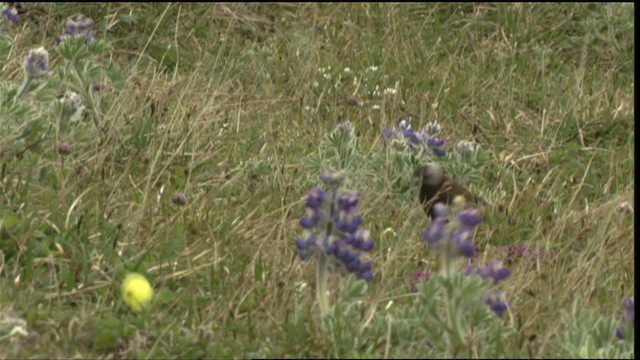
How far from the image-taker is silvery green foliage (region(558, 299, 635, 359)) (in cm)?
268

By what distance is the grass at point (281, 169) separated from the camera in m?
3.37

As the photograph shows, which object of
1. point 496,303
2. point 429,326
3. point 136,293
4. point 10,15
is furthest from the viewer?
point 10,15

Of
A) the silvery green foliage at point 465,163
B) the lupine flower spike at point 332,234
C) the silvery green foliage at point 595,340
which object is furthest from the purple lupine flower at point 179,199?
the silvery green foliage at point 595,340

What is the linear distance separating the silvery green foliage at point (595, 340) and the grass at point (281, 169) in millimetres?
235

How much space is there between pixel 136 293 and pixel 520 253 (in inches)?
51.7

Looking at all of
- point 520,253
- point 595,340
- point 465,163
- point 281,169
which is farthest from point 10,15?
point 595,340

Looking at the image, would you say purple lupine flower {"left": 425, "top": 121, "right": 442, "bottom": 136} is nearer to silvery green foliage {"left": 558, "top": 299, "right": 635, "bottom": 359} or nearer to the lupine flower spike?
the lupine flower spike

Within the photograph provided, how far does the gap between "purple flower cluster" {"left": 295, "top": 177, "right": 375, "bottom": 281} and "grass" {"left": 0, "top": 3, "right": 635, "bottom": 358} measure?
0.18 metres

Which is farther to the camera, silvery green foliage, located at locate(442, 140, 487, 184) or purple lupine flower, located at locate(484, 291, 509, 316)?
silvery green foliage, located at locate(442, 140, 487, 184)

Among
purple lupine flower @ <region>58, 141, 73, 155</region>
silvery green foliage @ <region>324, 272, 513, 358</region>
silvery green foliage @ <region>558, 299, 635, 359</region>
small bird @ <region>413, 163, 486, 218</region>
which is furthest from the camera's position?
small bird @ <region>413, 163, 486, 218</region>

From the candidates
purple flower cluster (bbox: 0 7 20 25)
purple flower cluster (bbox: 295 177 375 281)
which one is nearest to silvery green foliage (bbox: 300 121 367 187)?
purple flower cluster (bbox: 295 177 375 281)

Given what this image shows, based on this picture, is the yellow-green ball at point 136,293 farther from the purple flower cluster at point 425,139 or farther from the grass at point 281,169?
the purple flower cluster at point 425,139

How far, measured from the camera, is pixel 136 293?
11.2ft

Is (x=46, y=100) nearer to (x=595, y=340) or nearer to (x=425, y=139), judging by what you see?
(x=425, y=139)
